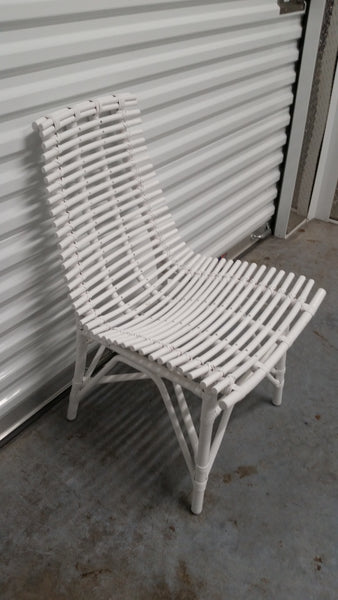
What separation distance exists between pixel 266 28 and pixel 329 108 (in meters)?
0.80

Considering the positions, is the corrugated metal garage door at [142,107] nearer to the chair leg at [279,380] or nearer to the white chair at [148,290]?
the white chair at [148,290]

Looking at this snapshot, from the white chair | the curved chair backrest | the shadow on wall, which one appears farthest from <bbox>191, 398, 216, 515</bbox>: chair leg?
the shadow on wall

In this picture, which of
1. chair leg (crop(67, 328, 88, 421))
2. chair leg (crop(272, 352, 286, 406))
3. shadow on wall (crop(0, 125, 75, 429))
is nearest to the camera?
shadow on wall (crop(0, 125, 75, 429))

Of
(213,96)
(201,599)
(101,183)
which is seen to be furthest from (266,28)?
(201,599)

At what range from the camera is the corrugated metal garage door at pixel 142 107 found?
4.75 feet

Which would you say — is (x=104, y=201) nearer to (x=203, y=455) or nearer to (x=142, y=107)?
(x=142, y=107)

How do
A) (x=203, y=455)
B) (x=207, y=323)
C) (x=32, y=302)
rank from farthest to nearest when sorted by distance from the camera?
1. (x=32, y=302)
2. (x=207, y=323)
3. (x=203, y=455)

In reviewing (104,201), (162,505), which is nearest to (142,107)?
(104,201)

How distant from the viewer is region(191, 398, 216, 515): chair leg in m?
1.37

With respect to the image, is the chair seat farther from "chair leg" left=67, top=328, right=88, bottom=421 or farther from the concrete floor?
the concrete floor

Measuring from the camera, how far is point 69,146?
1538 millimetres

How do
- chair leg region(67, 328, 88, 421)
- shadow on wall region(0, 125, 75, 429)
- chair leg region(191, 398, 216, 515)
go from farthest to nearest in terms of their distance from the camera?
chair leg region(67, 328, 88, 421) < shadow on wall region(0, 125, 75, 429) < chair leg region(191, 398, 216, 515)

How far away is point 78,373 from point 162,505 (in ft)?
1.78

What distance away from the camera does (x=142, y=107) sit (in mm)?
1889
